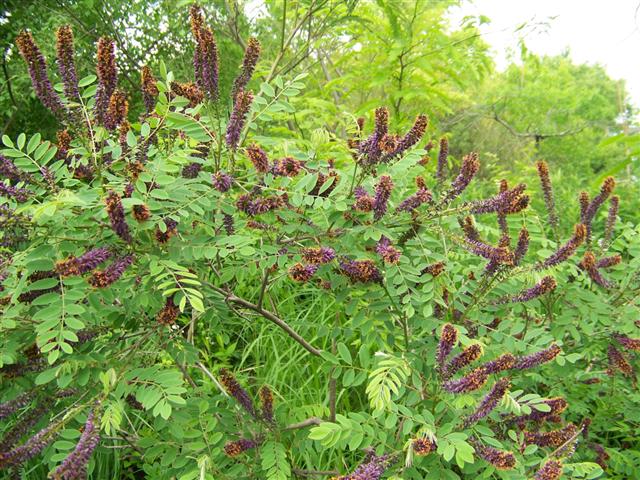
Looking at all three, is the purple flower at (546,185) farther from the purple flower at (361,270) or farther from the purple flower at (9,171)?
the purple flower at (9,171)

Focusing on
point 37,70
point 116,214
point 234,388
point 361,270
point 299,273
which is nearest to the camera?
point 116,214

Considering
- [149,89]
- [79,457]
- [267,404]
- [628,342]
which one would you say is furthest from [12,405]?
[628,342]

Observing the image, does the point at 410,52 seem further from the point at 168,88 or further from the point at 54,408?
the point at 54,408

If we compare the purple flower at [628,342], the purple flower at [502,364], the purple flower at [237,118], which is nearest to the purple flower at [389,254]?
the purple flower at [502,364]

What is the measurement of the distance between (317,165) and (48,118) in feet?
17.2

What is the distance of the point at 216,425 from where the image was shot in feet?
6.16

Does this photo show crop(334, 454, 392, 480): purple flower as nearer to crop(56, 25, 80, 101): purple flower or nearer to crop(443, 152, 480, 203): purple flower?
crop(443, 152, 480, 203): purple flower

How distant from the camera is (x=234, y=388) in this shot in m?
1.75

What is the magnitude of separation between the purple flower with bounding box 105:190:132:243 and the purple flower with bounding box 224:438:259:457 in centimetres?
72

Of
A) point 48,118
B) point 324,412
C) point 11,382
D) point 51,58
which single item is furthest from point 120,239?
point 48,118

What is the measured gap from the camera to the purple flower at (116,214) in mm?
1246

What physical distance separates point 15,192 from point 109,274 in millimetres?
383

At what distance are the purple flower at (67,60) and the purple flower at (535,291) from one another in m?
1.47

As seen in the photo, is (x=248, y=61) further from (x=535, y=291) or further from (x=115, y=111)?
(x=535, y=291)
